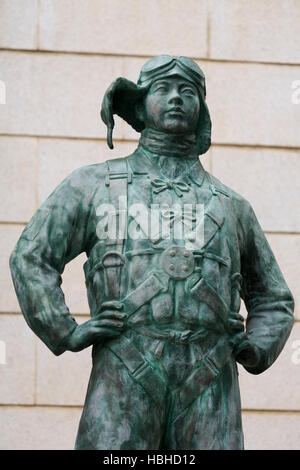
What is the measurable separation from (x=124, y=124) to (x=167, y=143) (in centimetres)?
353

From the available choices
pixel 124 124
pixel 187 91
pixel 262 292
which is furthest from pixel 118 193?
pixel 124 124

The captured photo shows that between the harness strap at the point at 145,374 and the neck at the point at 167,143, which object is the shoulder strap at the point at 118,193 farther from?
the harness strap at the point at 145,374

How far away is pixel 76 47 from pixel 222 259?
4.38 meters

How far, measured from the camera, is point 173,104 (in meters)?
7.65

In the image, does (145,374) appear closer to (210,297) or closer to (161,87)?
A: (210,297)

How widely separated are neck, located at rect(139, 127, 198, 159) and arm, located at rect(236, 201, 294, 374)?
1.48ft

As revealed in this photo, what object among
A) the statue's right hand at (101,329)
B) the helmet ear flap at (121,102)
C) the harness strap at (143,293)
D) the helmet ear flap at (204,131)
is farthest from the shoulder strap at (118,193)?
the helmet ear flap at (204,131)

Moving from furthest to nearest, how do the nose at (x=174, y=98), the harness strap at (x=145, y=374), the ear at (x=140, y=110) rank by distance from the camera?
the ear at (x=140, y=110), the nose at (x=174, y=98), the harness strap at (x=145, y=374)

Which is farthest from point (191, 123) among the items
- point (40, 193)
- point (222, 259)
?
point (40, 193)

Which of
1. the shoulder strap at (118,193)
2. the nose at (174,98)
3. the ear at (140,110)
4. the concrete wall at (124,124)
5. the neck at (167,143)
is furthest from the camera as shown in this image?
the concrete wall at (124,124)

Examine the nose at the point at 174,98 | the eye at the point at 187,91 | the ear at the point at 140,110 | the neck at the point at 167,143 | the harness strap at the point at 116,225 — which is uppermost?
the eye at the point at 187,91

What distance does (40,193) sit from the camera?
36.5ft

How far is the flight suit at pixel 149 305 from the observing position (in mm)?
7133
